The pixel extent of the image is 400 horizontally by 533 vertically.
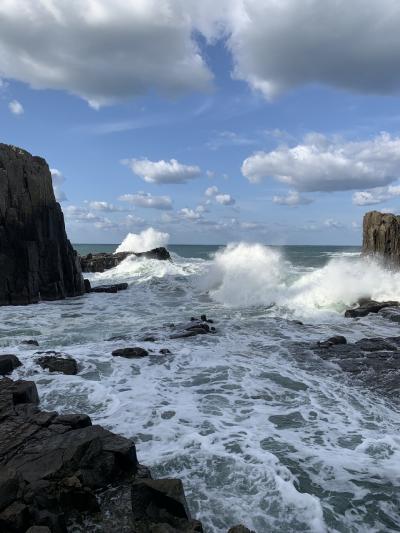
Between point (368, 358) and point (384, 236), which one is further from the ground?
point (384, 236)

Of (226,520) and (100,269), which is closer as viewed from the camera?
(226,520)

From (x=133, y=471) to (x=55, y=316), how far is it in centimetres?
1494

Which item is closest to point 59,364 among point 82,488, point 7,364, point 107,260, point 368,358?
point 7,364

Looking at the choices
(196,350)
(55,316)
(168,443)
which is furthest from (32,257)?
(168,443)

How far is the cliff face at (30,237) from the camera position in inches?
891

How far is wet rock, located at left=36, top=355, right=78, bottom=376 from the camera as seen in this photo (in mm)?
10383

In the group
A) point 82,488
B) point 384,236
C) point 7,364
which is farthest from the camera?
point 384,236

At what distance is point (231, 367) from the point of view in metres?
11.3

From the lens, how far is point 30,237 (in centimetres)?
2394

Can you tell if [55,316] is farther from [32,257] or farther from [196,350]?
[196,350]

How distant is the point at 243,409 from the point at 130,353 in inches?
184

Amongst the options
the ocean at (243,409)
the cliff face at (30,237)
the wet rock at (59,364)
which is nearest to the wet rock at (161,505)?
the ocean at (243,409)

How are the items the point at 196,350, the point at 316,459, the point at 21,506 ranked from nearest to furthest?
the point at 21,506, the point at 316,459, the point at 196,350

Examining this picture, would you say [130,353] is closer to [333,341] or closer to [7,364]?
[7,364]
